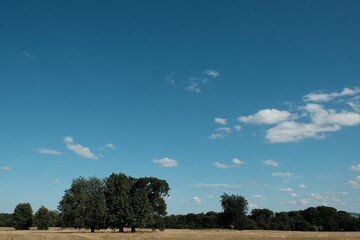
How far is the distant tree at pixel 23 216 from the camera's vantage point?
389ft

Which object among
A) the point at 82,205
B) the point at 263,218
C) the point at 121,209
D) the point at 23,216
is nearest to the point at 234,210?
the point at 263,218

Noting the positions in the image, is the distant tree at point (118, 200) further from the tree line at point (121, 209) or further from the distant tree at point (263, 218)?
the distant tree at point (263, 218)

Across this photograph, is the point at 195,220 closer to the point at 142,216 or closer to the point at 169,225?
the point at 169,225

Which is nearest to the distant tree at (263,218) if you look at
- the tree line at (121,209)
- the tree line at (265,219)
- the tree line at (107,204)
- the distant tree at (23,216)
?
the tree line at (265,219)

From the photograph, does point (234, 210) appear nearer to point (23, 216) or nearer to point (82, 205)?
point (82, 205)

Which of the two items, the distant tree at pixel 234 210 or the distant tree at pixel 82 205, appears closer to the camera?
the distant tree at pixel 82 205

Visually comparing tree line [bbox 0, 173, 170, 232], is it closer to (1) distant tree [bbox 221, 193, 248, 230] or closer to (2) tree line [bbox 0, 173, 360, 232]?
(2) tree line [bbox 0, 173, 360, 232]

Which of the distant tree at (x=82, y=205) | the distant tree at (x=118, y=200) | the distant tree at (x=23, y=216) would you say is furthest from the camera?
the distant tree at (x=23, y=216)

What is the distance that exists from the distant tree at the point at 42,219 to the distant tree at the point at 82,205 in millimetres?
36149

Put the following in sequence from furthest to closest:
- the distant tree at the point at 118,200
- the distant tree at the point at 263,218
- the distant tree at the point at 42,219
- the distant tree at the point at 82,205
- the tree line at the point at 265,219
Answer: the distant tree at the point at 263,218 < the tree line at the point at 265,219 < the distant tree at the point at 42,219 < the distant tree at the point at 118,200 < the distant tree at the point at 82,205

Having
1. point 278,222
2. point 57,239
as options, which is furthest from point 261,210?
point 57,239

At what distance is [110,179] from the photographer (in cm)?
8725

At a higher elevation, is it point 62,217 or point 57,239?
point 62,217

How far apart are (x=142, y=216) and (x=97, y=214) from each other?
8.87m
